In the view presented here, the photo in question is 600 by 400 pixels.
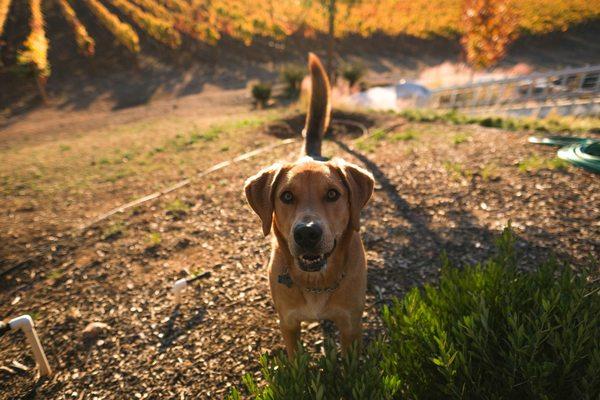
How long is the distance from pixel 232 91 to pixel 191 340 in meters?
18.2

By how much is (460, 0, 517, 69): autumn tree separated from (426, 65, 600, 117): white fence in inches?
156

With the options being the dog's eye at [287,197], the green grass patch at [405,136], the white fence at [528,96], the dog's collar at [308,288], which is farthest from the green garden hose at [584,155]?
the white fence at [528,96]

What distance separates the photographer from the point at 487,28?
1800cm

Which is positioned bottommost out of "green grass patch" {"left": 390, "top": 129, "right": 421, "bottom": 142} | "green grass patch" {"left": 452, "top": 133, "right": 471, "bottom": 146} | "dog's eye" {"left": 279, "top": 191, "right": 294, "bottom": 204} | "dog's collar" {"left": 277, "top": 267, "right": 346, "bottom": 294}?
"green grass patch" {"left": 390, "top": 129, "right": 421, "bottom": 142}

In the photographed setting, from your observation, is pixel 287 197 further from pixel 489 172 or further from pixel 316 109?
pixel 489 172

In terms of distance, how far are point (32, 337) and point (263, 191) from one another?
7.92ft

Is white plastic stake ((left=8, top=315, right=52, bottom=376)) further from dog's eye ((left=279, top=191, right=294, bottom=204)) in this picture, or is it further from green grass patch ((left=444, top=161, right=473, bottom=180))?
green grass patch ((left=444, top=161, right=473, bottom=180))

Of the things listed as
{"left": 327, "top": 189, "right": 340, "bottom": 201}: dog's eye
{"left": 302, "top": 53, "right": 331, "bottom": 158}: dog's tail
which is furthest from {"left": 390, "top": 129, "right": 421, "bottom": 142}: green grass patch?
{"left": 327, "top": 189, "right": 340, "bottom": 201}: dog's eye

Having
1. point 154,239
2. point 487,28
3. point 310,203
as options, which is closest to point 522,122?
point 310,203

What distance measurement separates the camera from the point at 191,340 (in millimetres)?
3246

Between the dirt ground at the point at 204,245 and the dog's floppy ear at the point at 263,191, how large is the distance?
140 centimetres

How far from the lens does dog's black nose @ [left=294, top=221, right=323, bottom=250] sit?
2143 millimetres

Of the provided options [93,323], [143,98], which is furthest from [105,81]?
[93,323]

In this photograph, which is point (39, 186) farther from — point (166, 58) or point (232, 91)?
point (166, 58)
